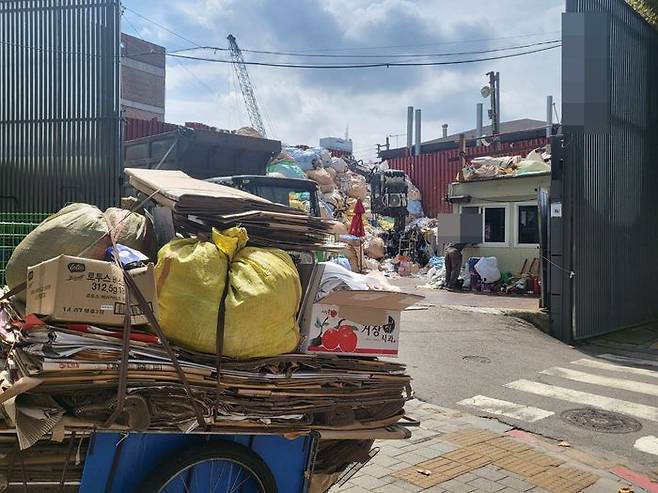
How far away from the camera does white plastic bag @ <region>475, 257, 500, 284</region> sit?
49.2ft

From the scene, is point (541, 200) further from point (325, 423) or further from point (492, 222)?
point (325, 423)

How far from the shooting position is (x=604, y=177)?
10.5m

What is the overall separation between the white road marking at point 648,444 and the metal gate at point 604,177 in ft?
14.8

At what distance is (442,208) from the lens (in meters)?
26.2

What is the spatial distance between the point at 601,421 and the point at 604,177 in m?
5.95

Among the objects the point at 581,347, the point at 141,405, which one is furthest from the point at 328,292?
the point at 581,347

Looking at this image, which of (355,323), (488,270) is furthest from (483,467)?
(488,270)

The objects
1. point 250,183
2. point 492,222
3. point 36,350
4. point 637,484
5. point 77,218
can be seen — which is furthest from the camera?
point 492,222

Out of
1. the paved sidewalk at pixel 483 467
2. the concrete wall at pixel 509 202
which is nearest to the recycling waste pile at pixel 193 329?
the paved sidewalk at pixel 483 467

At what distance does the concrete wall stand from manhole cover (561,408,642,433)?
909cm

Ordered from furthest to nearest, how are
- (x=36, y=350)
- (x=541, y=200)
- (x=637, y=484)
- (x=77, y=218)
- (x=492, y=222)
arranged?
1. (x=492, y=222)
2. (x=541, y=200)
3. (x=637, y=484)
4. (x=77, y=218)
5. (x=36, y=350)

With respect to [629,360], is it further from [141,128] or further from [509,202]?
[141,128]

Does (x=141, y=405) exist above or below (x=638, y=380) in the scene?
above

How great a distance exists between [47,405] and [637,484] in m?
4.26
